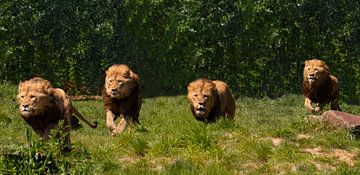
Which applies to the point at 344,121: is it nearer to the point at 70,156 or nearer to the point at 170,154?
the point at 170,154

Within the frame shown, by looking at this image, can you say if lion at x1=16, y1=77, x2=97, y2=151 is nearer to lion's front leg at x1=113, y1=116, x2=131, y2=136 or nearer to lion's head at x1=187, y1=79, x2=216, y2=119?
lion's front leg at x1=113, y1=116, x2=131, y2=136

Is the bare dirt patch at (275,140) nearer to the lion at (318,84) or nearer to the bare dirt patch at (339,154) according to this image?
the bare dirt patch at (339,154)

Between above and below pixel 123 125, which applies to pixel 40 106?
above

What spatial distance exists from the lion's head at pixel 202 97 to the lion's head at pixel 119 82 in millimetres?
1113

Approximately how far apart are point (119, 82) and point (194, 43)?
37.6ft

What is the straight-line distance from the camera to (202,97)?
426 inches

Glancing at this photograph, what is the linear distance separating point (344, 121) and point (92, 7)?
13.7 metres

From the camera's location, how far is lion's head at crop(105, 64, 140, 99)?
11.0m

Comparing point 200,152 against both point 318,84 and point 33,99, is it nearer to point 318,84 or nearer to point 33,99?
point 33,99

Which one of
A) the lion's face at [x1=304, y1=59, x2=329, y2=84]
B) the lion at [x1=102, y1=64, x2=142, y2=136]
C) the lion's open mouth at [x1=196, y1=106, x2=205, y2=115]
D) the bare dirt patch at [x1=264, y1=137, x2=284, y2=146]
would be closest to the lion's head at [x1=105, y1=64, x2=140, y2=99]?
the lion at [x1=102, y1=64, x2=142, y2=136]

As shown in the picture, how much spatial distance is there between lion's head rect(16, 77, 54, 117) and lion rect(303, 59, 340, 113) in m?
5.44

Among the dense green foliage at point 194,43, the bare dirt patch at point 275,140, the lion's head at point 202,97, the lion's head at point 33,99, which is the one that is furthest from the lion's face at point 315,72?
the dense green foliage at point 194,43

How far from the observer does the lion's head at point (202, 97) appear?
10805mm

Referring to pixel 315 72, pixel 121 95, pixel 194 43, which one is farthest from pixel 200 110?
pixel 194 43
